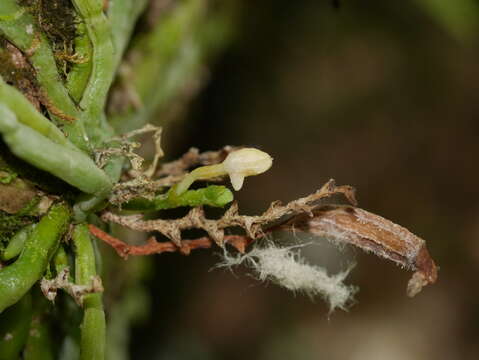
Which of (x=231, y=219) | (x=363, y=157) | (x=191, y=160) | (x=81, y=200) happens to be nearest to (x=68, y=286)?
(x=81, y=200)

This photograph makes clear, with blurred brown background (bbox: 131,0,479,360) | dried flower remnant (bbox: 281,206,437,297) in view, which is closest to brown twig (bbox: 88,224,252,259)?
dried flower remnant (bbox: 281,206,437,297)

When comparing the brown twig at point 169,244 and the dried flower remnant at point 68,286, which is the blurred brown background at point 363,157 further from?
the dried flower remnant at point 68,286

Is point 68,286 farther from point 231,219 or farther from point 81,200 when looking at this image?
point 231,219

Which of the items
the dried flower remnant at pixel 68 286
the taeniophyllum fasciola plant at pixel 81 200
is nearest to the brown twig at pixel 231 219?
the taeniophyllum fasciola plant at pixel 81 200

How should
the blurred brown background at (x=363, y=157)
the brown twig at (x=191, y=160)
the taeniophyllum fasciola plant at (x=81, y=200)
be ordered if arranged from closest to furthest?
the taeniophyllum fasciola plant at (x=81, y=200), the brown twig at (x=191, y=160), the blurred brown background at (x=363, y=157)

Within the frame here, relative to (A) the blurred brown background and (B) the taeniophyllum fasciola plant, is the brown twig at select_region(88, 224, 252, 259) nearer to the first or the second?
(B) the taeniophyllum fasciola plant

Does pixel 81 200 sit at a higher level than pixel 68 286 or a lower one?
higher
